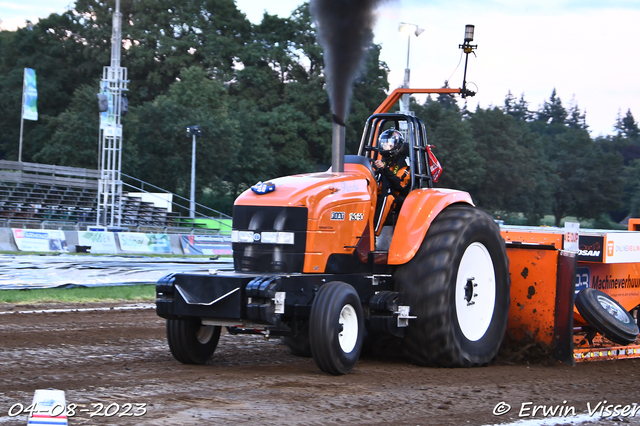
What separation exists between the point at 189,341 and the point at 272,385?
4.42ft

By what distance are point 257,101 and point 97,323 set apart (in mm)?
50620

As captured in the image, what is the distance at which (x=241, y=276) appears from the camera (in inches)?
265

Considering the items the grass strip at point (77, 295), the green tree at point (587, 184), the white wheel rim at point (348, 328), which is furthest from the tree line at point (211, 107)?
the white wheel rim at point (348, 328)

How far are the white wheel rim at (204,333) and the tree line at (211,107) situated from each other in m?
41.4

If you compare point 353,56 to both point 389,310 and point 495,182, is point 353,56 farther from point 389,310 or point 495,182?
point 495,182

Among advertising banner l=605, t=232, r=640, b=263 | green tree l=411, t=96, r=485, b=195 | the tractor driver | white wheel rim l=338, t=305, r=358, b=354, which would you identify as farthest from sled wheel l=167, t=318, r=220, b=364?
green tree l=411, t=96, r=485, b=195

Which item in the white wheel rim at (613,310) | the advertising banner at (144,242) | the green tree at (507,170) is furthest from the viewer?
the green tree at (507,170)

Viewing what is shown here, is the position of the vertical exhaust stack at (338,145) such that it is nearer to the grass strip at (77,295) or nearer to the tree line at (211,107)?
the grass strip at (77,295)

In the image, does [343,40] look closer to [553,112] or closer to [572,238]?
[572,238]

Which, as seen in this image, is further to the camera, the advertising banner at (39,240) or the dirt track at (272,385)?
the advertising banner at (39,240)

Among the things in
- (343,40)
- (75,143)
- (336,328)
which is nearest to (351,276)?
(336,328)

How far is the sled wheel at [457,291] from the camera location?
7.40 m

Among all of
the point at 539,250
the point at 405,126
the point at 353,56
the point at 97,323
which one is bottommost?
the point at 97,323

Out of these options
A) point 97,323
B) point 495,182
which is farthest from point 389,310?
point 495,182
